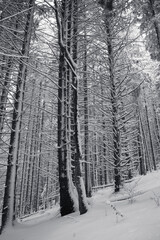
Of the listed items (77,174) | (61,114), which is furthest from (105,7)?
(77,174)

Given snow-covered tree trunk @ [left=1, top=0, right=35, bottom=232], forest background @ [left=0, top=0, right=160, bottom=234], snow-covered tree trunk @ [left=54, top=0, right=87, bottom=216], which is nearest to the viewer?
snow-covered tree trunk @ [left=54, top=0, right=87, bottom=216]

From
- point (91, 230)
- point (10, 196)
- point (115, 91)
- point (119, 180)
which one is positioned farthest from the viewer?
point (115, 91)

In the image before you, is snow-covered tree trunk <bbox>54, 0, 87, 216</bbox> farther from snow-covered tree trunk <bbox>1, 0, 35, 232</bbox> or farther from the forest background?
snow-covered tree trunk <bbox>1, 0, 35, 232</bbox>

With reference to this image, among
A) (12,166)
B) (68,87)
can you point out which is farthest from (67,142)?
(68,87)

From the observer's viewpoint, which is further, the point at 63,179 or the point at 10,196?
the point at 10,196

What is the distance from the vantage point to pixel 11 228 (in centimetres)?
481

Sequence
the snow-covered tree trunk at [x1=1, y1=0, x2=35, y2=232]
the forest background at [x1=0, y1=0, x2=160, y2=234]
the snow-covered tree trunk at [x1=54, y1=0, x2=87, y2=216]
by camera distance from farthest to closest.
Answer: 1. the snow-covered tree trunk at [x1=1, y1=0, x2=35, y2=232]
2. the forest background at [x1=0, y1=0, x2=160, y2=234]
3. the snow-covered tree trunk at [x1=54, y1=0, x2=87, y2=216]

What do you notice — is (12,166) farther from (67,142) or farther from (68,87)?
(68,87)

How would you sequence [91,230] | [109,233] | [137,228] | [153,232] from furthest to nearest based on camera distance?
1. [91,230]
2. [109,233]
3. [137,228]
4. [153,232]

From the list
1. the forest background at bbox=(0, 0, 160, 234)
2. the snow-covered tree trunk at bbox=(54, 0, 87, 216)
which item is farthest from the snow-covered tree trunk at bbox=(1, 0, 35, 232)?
the snow-covered tree trunk at bbox=(54, 0, 87, 216)

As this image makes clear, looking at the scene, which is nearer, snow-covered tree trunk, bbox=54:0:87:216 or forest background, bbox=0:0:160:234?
snow-covered tree trunk, bbox=54:0:87:216

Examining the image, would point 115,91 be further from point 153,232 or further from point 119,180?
point 153,232

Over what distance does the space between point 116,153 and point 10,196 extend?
4.58 m

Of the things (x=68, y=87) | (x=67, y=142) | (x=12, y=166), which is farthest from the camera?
(x=68, y=87)
